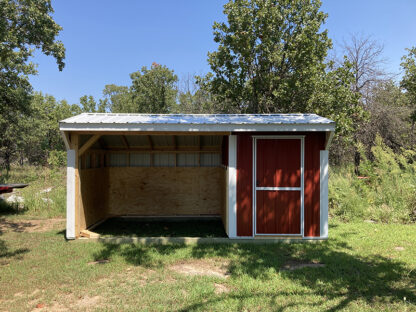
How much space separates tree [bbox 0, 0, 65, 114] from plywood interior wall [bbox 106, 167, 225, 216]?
206 inches

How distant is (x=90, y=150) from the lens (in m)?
7.65

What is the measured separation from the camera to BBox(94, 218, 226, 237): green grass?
7059 millimetres

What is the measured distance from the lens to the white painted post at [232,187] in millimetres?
6239

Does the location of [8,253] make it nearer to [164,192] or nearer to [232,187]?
[164,192]

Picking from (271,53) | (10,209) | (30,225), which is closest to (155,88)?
(271,53)

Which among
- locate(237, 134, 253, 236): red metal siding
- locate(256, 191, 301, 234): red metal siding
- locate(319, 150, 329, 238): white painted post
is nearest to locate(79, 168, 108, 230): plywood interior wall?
locate(237, 134, 253, 236): red metal siding

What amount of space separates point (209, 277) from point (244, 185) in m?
2.34

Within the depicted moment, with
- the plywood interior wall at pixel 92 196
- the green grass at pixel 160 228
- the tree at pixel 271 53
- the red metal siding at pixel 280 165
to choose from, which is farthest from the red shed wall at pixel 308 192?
the tree at pixel 271 53

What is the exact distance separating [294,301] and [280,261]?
1.43m

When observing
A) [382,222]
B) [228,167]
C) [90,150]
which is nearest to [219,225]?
[228,167]

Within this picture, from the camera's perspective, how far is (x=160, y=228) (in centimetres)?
779

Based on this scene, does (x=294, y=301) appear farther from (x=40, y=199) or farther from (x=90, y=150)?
(x=40, y=199)

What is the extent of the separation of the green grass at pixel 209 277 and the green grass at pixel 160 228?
1.05m

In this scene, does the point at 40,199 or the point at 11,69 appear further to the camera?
the point at 11,69
